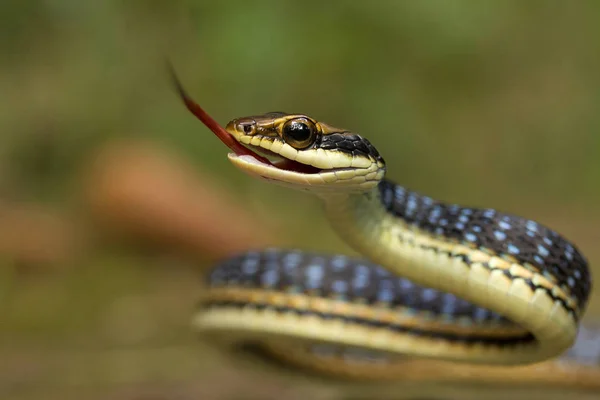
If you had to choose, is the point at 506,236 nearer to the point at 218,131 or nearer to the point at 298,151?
the point at 298,151

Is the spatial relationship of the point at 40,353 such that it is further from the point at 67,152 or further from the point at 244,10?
the point at 244,10

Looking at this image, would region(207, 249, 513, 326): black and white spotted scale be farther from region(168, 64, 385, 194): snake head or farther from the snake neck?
region(168, 64, 385, 194): snake head

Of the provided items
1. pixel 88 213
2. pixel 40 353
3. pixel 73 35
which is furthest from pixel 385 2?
pixel 40 353

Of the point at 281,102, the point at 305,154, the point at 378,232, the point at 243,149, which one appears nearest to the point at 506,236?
the point at 378,232

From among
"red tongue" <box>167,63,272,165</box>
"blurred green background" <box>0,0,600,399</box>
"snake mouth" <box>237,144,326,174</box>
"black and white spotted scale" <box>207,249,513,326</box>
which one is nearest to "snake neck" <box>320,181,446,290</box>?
"snake mouth" <box>237,144,326,174</box>

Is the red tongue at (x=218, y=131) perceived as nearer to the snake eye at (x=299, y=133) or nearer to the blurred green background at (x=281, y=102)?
the snake eye at (x=299, y=133)

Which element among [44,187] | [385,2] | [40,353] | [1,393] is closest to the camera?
[1,393]

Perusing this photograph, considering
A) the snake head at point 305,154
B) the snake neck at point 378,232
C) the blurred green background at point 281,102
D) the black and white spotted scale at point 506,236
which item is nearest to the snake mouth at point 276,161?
the snake head at point 305,154
